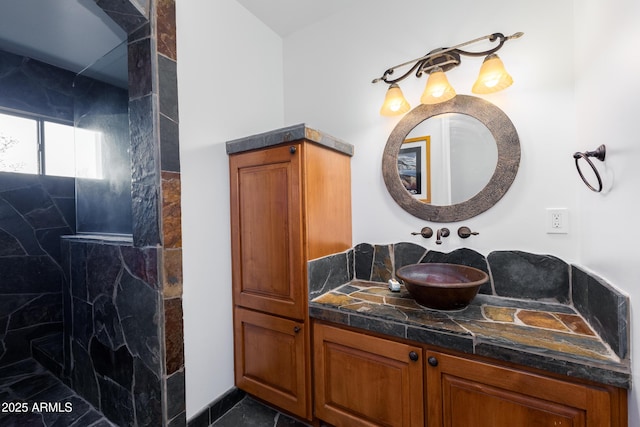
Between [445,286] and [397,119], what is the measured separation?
3.62ft

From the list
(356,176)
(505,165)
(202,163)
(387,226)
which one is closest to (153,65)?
(202,163)

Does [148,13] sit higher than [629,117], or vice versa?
[148,13]

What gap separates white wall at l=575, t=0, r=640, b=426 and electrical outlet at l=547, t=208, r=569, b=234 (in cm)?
7

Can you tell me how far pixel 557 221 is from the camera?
135 centimetres

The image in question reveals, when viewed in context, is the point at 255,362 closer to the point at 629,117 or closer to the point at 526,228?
the point at 526,228

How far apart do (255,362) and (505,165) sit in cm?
188

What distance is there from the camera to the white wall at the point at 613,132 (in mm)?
823

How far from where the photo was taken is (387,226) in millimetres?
1809

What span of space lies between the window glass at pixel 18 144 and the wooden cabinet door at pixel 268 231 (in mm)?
2194

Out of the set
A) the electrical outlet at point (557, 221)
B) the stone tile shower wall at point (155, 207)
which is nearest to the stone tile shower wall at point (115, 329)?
the stone tile shower wall at point (155, 207)

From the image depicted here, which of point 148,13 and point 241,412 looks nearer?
point 148,13

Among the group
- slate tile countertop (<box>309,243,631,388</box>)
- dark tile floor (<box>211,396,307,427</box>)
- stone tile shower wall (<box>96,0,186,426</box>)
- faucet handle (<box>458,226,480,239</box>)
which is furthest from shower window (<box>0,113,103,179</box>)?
faucet handle (<box>458,226,480,239</box>)

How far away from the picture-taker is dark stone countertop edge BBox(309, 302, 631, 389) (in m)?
0.85

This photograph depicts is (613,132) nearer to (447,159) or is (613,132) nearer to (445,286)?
(447,159)
